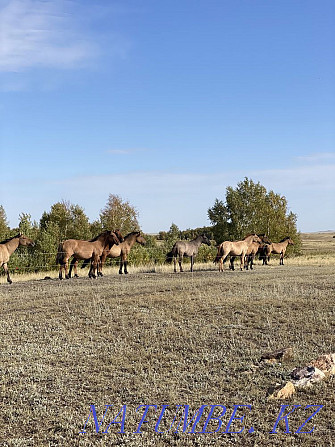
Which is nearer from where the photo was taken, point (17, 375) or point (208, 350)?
point (17, 375)

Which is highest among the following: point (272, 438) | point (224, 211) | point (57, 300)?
point (224, 211)

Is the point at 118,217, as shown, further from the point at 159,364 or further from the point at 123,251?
the point at 159,364

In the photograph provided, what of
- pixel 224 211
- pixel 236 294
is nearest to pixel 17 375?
pixel 236 294

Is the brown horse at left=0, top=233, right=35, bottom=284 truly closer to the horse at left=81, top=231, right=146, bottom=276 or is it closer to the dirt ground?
the horse at left=81, top=231, right=146, bottom=276

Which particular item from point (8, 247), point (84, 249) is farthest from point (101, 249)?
point (8, 247)

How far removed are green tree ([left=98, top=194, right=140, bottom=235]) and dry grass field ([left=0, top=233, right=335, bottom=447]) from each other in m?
30.6

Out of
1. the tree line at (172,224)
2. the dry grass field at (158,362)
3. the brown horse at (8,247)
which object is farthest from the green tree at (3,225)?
the dry grass field at (158,362)

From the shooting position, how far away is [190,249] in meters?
27.9

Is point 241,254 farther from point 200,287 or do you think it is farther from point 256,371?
point 256,371

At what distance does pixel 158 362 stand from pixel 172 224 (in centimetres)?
4371

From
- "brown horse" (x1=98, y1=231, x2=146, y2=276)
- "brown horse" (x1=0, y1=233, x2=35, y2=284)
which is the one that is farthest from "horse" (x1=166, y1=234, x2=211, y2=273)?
"brown horse" (x1=0, y1=233, x2=35, y2=284)

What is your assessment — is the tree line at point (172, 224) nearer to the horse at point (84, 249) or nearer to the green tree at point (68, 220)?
the green tree at point (68, 220)

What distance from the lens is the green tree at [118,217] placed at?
47.1m

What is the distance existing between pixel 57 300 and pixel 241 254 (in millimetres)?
16023
